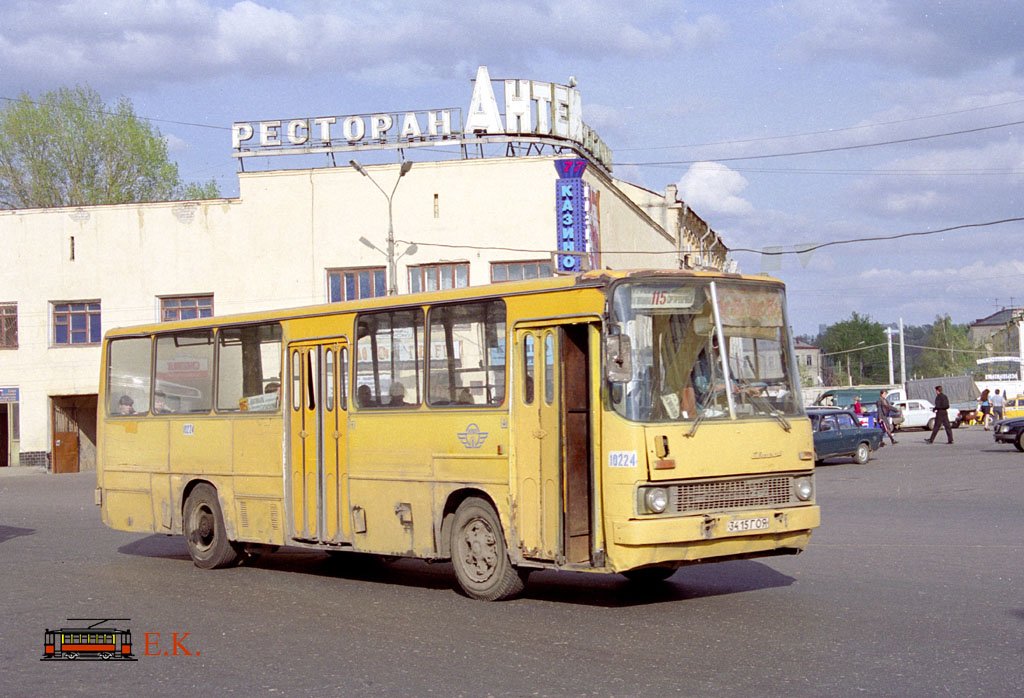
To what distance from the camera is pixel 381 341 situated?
38.9 feet


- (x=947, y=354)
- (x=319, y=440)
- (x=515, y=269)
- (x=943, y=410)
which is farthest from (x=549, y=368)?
(x=947, y=354)

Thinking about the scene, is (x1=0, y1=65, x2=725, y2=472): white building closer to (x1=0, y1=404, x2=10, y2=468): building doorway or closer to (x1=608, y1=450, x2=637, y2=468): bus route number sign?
(x1=0, y1=404, x2=10, y2=468): building doorway

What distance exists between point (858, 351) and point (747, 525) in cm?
13817

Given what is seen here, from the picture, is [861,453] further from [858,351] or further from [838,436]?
[858,351]

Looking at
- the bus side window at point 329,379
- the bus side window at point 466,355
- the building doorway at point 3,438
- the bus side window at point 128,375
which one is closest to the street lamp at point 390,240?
the building doorway at point 3,438

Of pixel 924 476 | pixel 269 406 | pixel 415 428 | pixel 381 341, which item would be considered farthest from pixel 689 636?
pixel 924 476

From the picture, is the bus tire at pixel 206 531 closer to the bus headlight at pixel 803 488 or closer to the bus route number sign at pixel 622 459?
the bus route number sign at pixel 622 459

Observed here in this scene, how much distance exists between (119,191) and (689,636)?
5916 cm

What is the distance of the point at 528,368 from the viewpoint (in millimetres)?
10273

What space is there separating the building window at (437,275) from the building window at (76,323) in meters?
13.2

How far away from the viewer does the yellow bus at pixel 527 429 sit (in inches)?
372

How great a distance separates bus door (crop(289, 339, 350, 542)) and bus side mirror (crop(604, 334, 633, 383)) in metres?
3.86

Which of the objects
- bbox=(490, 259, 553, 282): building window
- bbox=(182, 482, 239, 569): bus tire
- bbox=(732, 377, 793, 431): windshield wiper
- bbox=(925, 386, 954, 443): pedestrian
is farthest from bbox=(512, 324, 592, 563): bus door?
bbox=(490, 259, 553, 282): building window

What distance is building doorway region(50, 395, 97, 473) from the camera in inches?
1818
